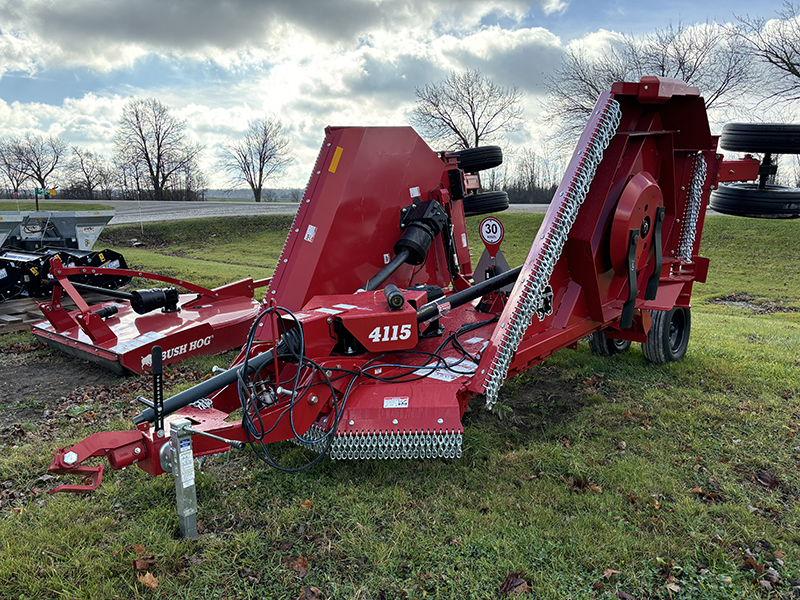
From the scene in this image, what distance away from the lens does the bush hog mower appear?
328 centimetres

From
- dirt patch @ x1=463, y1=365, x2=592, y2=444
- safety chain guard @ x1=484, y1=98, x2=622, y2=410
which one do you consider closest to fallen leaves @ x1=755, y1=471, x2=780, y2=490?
dirt patch @ x1=463, y1=365, x2=592, y2=444

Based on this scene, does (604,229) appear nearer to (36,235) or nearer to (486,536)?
(486,536)

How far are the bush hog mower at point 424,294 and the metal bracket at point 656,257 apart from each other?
15 mm

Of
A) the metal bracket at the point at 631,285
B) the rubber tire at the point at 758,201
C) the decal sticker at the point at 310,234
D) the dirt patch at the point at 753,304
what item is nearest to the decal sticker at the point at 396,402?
the decal sticker at the point at 310,234

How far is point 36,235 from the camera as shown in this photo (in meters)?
10.3

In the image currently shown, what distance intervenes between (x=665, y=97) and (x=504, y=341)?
7.76 ft

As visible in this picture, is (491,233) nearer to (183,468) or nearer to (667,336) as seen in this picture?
(667,336)

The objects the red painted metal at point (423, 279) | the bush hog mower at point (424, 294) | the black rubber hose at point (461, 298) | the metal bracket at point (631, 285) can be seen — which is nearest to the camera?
the bush hog mower at point (424, 294)

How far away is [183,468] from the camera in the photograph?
2898mm

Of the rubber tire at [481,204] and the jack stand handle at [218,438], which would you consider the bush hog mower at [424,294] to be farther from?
the rubber tire at [481,204]

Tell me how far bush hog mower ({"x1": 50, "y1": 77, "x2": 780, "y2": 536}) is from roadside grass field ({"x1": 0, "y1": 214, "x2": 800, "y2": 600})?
326 mm

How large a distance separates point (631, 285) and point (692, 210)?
1681 mm

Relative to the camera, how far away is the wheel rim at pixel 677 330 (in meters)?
6.04

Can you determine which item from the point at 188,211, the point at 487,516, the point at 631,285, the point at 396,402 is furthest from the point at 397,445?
the point at 188,211
